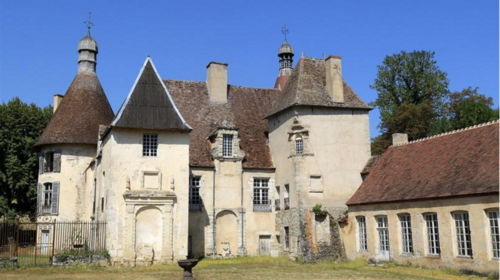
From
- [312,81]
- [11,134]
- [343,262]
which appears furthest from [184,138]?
[11,134]

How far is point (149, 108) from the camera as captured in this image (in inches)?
991

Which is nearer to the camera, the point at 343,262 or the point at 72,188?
the point at 343,262

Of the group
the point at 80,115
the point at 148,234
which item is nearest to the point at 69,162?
the point at 80,115

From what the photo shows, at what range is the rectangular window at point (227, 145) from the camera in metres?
29.0

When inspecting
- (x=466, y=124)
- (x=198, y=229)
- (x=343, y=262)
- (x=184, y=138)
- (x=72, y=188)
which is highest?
(x=466, y=124)

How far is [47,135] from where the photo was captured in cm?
3044

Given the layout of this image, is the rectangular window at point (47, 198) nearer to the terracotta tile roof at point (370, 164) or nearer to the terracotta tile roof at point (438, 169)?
the terracotta tile roof at point (438, 169)

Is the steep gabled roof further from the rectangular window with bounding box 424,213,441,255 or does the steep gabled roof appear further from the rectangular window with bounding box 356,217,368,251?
the rectangular window with bounding box 424,213,441,255

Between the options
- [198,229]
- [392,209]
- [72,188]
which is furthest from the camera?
[72,188]

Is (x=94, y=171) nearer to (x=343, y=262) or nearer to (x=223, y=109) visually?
(x=223, y=109)

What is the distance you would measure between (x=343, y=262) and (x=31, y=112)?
84.2ft

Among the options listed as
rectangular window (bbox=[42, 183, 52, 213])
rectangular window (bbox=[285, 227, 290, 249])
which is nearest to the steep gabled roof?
rectangular window (bbox=[285, 227, 290, 249])

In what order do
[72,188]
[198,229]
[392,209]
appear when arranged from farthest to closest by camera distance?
[72,188] → [198,229] → [392,209]

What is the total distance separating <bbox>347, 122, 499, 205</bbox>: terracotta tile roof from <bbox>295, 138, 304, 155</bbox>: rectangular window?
3619 millimetres
